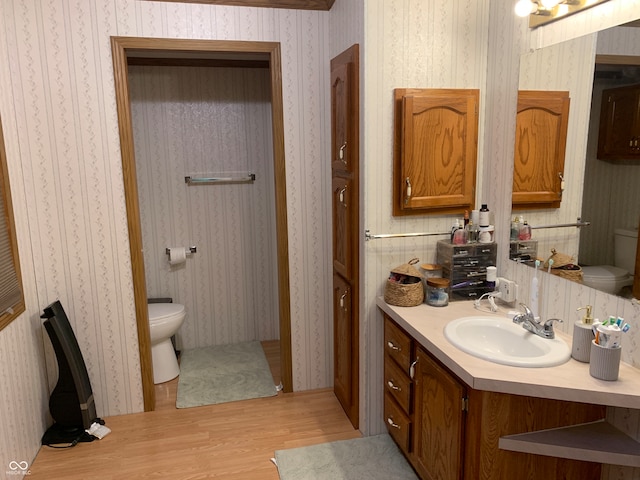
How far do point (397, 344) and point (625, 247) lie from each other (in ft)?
3.45

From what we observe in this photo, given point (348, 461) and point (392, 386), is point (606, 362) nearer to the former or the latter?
point (392, 386)

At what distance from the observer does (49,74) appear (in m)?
2.57

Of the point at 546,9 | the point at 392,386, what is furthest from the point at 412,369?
the point at 546,9

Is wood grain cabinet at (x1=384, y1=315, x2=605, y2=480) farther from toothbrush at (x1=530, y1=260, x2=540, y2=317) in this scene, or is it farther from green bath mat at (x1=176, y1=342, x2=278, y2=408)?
green bath mat at (x1=176, y1=342, x2=278, y2=408)

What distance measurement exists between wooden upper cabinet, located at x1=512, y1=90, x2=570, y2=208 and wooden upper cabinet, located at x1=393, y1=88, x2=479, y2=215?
0.28 meters

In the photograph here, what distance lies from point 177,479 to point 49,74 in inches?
86.3

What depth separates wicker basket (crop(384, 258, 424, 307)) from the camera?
2324mm

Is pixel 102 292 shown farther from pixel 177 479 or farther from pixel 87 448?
pixel 177 479

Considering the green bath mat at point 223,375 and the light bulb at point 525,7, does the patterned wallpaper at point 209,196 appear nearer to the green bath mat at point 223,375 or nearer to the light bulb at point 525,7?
the green bath mat at point 223,375

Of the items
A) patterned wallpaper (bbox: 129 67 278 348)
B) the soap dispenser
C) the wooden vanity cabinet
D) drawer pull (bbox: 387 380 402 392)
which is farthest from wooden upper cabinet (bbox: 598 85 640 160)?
patterned wallpaper (bbox: 129 67 278 348)

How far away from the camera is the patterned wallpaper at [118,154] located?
91.2 inches

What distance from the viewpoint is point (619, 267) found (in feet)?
5.61

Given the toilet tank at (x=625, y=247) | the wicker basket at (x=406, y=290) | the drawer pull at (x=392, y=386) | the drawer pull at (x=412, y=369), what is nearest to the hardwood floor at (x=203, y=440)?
the drawer pull at (x=392, y=386)

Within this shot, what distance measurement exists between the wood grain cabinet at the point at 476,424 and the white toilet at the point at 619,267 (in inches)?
17.7
